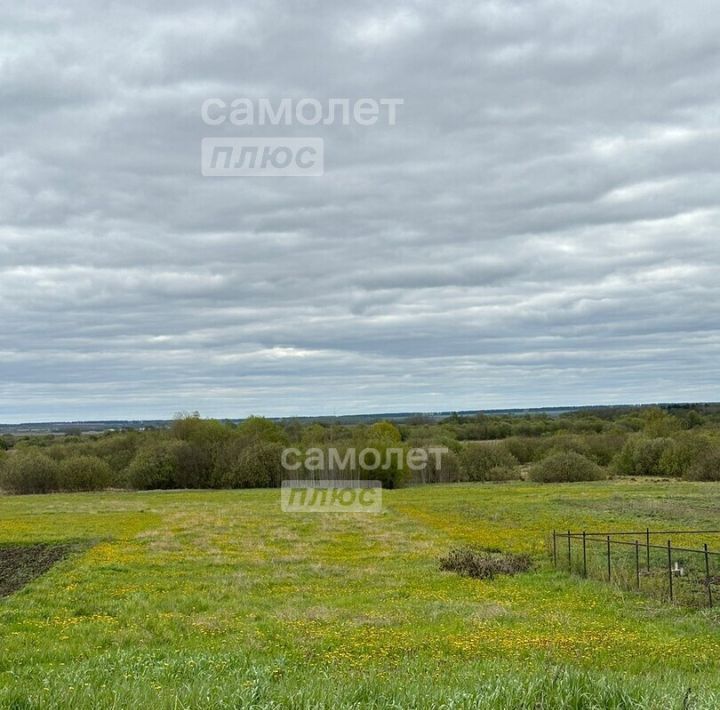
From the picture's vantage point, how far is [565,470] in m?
81.0

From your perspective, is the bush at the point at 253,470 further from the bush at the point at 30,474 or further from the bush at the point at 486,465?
the bush at the point at 486,465

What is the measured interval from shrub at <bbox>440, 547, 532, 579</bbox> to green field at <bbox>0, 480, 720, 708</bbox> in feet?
1.77

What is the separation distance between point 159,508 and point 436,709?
53.2 metres

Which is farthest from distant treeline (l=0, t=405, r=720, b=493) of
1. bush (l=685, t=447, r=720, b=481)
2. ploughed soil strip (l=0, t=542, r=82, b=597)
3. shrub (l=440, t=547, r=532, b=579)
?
shrub (l=440, t=547, r=532, b=579)

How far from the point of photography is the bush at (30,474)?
3127 inches

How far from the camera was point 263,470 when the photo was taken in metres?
87.2

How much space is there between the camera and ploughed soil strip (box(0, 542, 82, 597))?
22656mm

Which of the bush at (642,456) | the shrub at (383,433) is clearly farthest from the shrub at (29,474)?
the bush at (642,456)

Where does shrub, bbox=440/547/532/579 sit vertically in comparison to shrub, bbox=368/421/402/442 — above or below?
below

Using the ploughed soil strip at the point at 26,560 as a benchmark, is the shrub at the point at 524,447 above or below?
above

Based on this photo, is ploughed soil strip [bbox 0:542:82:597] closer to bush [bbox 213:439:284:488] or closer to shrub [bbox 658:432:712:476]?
bush [bbox 213:439:284:488]

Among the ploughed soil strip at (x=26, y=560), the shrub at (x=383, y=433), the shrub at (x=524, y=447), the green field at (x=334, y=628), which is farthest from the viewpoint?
the shrub at (x=524, y=447)

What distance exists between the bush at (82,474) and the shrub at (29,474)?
0.84 m

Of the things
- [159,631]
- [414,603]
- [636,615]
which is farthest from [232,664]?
[636,615]
